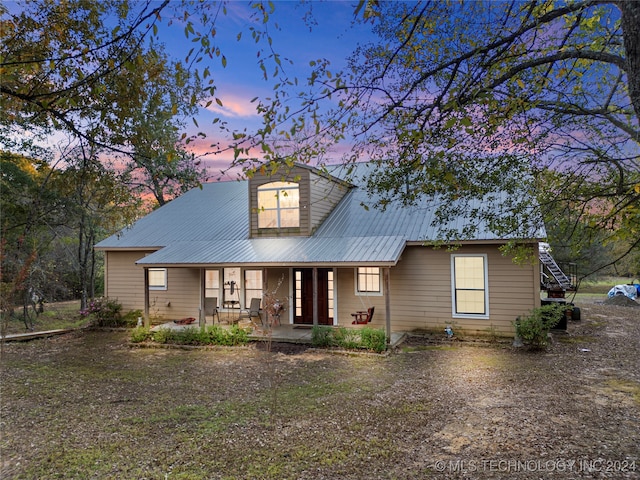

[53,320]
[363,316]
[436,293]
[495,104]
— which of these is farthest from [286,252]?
[53,320]

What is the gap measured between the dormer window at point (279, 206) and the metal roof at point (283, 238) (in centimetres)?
59

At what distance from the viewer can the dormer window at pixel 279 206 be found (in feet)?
44.0

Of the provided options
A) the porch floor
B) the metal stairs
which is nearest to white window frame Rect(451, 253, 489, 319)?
the porch floor

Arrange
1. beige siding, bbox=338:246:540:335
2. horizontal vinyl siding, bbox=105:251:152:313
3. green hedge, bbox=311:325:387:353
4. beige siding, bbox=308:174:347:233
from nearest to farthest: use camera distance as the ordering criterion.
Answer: green hedge, bbox=311:325:387:353 → beige siding, bbox=338:246:540:335 → beige siding, bbox=308:174:347:233 → horizontal vinyl siding, bbox=105:251:152:313

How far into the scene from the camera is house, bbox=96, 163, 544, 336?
1093 cm

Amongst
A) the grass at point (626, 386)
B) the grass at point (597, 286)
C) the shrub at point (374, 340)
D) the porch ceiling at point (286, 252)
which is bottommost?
the grass at point (597, 286)

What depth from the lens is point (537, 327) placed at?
9.64m

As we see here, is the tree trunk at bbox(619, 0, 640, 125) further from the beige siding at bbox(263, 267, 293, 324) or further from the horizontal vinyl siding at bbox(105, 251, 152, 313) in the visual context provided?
the horizontal vinyl siding at bbox(105, 251, 152, 313)

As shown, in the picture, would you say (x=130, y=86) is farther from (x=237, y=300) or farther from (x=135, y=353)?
(x=237, y=300)

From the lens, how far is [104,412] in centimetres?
633

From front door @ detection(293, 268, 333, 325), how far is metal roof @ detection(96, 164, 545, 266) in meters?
0.97

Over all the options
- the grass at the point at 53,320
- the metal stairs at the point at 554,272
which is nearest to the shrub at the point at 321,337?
the metal stairs at the point at 554,272

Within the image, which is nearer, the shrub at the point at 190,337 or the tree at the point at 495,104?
the tree at the point at 495,104

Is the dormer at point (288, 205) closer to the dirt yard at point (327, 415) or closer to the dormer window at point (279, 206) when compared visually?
the dormer window at point (279, 206)
